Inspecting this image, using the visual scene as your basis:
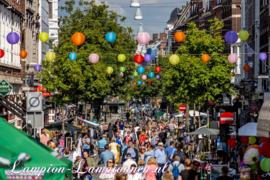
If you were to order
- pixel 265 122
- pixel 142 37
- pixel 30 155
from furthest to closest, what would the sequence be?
pixel 142 37 → pixel 265 122 → pixel 30 155

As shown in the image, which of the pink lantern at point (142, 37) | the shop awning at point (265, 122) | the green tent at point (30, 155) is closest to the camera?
the green tent at point (30, 155)

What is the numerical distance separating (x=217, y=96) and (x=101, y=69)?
9305 millimetres

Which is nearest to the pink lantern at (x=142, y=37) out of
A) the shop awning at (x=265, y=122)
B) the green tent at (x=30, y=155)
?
the shop awning at (x=265, y=122)

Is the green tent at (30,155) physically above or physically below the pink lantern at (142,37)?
below

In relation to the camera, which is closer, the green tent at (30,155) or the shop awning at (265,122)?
the green tent at (30,155)

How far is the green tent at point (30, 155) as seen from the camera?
7691 mm

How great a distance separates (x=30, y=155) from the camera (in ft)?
25.5

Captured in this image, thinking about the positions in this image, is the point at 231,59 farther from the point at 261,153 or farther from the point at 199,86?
the point at 261,153

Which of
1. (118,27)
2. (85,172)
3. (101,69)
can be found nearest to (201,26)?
(118,27)

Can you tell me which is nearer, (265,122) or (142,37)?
(265,122)

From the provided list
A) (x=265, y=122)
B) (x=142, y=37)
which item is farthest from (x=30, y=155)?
(x=142, y=37)

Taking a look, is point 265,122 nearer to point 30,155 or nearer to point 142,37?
point 30,155

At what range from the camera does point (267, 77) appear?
35.8 meters

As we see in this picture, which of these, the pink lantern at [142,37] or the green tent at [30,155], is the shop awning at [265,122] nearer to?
the green tent at [30,155]
